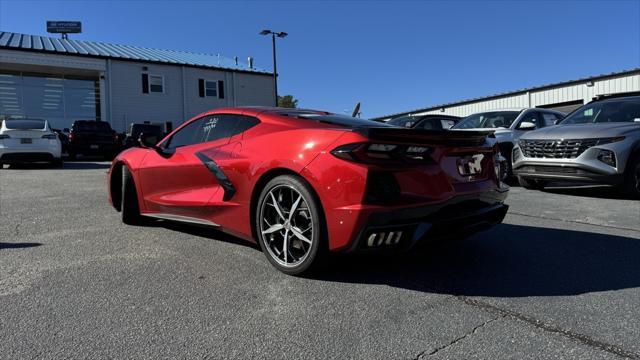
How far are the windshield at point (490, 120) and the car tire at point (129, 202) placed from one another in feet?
24.7

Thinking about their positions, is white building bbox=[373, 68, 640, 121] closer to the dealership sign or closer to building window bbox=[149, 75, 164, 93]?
building window bbox=[149, 75, 164, 93]

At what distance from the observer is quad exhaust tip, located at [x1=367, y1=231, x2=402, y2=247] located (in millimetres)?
2963

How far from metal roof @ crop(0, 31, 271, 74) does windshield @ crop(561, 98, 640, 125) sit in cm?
2349

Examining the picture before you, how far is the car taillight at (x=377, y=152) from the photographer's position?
2.99 m

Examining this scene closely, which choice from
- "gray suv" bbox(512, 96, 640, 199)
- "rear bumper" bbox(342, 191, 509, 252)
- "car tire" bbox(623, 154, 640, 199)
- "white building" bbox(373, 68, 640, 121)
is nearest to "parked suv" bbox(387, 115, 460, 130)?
"gray suv" bbox(512, 96, 640, 199)

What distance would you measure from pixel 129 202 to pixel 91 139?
1377 cm

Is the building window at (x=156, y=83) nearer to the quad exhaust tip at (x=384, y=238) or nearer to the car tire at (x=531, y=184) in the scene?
the car tire at (x=531, y=184)

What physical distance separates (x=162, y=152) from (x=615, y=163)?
21.0 feet

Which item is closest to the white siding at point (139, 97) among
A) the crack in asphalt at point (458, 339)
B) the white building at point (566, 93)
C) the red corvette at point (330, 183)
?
the white building at point (566, 93)

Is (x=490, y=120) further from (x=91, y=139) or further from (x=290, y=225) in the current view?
(x=91, y=139)

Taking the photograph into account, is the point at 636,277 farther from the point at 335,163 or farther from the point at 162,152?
the point at 162,152

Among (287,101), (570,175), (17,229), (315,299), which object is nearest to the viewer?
(315,299)

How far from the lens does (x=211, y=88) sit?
28969 millimetres

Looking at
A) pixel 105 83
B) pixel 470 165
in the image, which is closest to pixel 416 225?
pixel 470 165
